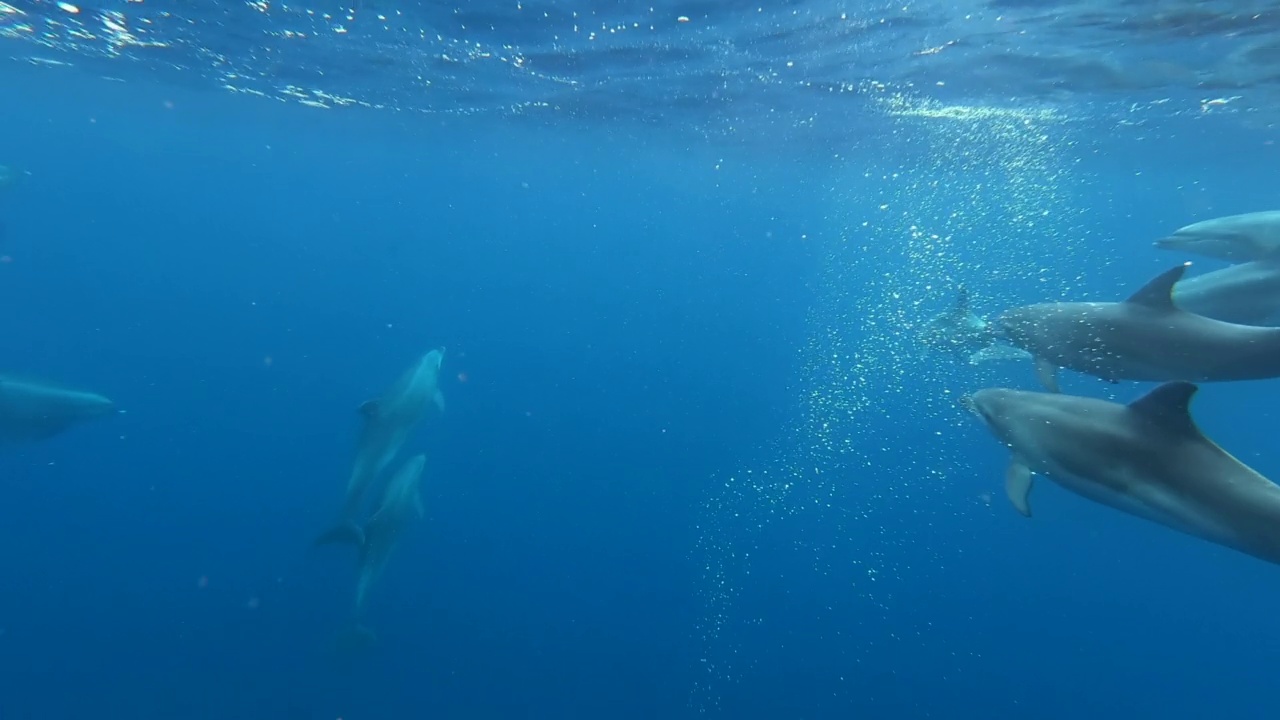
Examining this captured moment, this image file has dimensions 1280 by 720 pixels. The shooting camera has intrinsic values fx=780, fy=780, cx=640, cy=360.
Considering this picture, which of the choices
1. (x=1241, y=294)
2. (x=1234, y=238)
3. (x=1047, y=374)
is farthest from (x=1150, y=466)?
(x=1234, y=238)

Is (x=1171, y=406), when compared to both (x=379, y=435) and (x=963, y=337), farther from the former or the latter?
(x=379, y=435)

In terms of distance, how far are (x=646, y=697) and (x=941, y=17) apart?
A: 42.7ft

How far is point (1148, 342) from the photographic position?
7277mm

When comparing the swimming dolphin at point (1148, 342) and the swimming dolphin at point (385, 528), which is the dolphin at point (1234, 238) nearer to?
the swimming dolphin at point (1148, 342)

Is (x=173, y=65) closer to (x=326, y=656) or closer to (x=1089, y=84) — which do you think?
(x=326, y=656)

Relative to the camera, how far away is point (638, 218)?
10188cm

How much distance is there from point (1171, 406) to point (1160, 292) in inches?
68.9

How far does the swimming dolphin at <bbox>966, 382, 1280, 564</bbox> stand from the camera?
564cm

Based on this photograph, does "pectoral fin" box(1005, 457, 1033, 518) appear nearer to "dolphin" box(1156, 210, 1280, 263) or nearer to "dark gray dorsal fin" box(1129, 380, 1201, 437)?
"dark gray dorsal fin" box(1129, 380, 1201, 437)

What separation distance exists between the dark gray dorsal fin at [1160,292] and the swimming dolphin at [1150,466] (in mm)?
1224

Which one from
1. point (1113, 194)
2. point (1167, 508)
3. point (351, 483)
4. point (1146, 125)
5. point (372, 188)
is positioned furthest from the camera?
point (372, 188)

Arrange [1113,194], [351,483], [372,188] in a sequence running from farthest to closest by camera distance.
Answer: [372,188] < [1113,194] < [351,483]

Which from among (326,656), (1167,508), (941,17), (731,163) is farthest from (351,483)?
(731,163)

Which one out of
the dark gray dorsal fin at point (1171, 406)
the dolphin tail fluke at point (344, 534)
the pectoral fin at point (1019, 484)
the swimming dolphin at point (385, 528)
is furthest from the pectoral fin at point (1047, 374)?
the dolphin tail fluke at point (344, 534)
